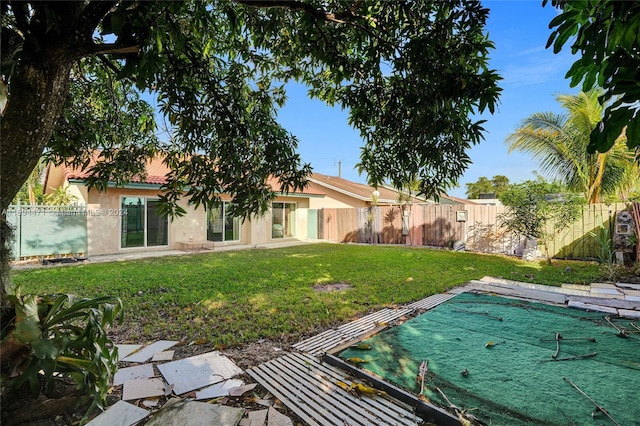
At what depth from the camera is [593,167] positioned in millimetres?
9562

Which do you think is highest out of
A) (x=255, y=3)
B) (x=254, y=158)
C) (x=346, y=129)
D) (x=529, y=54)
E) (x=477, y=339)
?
(x=529, y=54)

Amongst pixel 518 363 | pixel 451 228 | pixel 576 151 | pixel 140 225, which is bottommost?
pixel 518 363

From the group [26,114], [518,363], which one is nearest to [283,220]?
[518,363]

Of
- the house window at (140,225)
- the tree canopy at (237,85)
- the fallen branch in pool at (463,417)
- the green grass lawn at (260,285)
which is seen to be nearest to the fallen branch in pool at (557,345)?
the fallen branch in pool at (463,417)

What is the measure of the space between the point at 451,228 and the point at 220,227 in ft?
35.2

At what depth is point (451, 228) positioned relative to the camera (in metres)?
13.0

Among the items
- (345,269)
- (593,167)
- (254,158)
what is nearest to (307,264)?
(345,269)

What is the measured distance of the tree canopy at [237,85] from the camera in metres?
1.78

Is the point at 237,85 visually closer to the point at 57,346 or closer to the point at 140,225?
the point at 57,346

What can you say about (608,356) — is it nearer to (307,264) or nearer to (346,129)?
(346,129)

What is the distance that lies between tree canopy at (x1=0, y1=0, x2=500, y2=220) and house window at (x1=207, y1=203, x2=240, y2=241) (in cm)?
961

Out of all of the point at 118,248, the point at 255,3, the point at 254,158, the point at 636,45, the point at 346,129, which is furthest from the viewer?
the point at 118,248

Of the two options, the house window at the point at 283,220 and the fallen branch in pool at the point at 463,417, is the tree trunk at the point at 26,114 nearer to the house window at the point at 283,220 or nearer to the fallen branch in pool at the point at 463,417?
the fallen branch in pool at the point at 463,417

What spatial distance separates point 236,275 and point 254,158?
214 inches
